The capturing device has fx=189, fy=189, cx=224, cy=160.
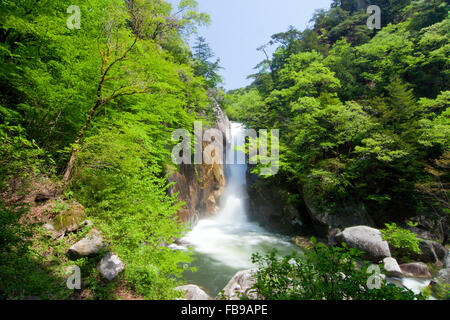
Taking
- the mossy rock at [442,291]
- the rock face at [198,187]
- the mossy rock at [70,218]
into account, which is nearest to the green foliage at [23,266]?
the mossy rock at [70,218]

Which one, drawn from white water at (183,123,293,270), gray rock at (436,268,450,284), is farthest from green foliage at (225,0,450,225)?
white water at (183,123,293,270)

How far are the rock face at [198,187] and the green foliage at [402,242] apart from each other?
429 inches

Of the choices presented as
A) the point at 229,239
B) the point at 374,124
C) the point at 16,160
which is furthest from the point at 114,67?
the point at 374,124

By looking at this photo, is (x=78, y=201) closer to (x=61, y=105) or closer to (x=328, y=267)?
(x=61, y=105)

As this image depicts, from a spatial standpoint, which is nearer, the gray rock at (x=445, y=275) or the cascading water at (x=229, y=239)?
the gray rock at (x=445, y=275)

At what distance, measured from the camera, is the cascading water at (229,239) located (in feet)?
28.9

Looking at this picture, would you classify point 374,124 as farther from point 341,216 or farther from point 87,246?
point 87,246

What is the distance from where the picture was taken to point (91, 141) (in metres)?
5.15

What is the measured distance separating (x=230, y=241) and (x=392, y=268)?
340 inches

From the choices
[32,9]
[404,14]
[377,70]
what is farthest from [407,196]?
[404,14]

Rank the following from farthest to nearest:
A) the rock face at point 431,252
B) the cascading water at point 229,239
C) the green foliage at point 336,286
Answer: the rock face at point 431,252, the cascading water at point 229,239, the green foliage at point 336,286

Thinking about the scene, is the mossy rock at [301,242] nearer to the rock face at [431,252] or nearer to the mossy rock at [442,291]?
the rock face at [431,252]

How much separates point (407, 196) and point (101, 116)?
1656 centimetres

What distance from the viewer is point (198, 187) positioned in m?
15.4
